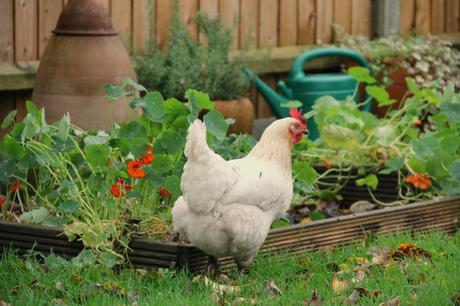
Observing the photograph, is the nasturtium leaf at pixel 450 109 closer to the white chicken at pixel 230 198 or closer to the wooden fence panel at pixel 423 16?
the white chicken at pixel 230 198

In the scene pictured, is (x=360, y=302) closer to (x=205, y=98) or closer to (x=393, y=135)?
(x=205, y=98)

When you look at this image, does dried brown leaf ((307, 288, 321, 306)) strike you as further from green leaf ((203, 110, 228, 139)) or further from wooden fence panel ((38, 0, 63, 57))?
wooden fence panel ((38, 0, 63, 57))

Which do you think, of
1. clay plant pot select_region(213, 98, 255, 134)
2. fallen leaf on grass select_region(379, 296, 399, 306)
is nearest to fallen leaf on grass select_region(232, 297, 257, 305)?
fallen leaf on grass select_region(379, 296, 399, 306)

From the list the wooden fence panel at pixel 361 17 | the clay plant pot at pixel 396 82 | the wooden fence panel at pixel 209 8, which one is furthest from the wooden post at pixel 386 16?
the wooden fence panel at pixel 209 8

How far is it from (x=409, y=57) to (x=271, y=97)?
4.63ft

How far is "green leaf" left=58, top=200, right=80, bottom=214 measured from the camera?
4707mm

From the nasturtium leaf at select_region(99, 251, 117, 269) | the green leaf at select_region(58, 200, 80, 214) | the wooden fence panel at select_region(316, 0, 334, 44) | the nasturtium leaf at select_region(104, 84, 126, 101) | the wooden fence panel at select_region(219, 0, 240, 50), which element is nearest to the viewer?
the nasturtium leaf at select_region(99, 251, 117, 269)

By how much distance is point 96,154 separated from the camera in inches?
189

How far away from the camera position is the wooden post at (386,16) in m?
9.36

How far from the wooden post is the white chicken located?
498cm

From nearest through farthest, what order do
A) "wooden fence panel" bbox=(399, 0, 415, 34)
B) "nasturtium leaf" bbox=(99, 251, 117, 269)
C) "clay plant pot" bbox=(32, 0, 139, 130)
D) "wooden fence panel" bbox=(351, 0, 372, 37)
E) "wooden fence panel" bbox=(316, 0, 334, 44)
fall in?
1. "nasturtium leaf" bbox=(99, 251, 117, 269)
2. "clay plant pot" bbox=(32, 0, 139, 130)
3. "wooden fence panel" bbox=(316, 0, 334, 44)
4. "wooden fence panel" bbox=(351, 0, 372, 37)
5. "wooden fence panel" bbox=(399, 0, 415, 34)

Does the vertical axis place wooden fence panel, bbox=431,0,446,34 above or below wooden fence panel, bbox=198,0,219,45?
below

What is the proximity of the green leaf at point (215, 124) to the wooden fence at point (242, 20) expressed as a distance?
2334mm

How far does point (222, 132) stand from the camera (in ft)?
15.9
